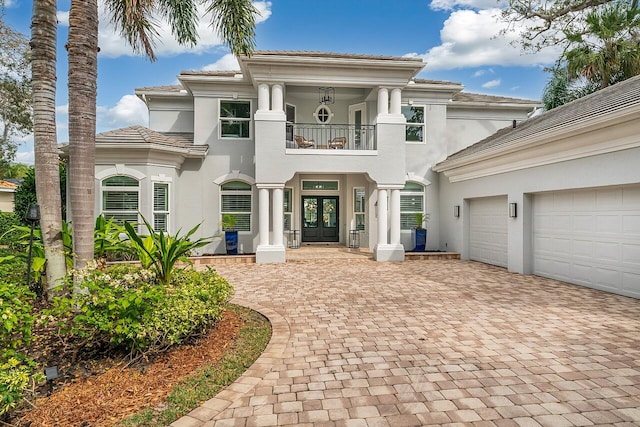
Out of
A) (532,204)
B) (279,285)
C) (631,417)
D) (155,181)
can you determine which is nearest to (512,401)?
(631,417)

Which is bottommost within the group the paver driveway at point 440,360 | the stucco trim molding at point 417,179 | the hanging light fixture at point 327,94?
the paver driveway at point 440,360

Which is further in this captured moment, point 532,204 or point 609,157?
point 532,204

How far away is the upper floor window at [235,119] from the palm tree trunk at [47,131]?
8652 millimetres

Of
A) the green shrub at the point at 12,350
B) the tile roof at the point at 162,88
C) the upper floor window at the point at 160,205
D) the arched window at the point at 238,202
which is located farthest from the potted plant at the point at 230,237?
the green shrub at the point at 12,350

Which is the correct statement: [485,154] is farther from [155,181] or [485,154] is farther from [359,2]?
[155,181]

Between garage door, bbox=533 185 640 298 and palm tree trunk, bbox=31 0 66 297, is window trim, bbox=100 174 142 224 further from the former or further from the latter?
garage door, bbox=533 185 640 298

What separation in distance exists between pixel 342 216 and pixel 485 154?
22.7 ft

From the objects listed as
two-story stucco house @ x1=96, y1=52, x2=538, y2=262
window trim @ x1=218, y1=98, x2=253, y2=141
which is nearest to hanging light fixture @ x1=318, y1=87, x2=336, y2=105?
two-story stucco house @ x1=96, y1=52, x2=538, y2=262

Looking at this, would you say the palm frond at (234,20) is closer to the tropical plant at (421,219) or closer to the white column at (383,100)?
the white column at (383,100)

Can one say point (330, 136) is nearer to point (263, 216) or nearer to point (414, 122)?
point (414, 122)

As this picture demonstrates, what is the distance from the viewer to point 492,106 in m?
15.4

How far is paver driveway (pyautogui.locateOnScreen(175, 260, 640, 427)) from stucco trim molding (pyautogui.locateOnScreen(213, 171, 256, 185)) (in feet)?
21.5

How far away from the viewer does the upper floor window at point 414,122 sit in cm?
1447

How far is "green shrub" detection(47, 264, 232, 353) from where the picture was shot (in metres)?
3.68
